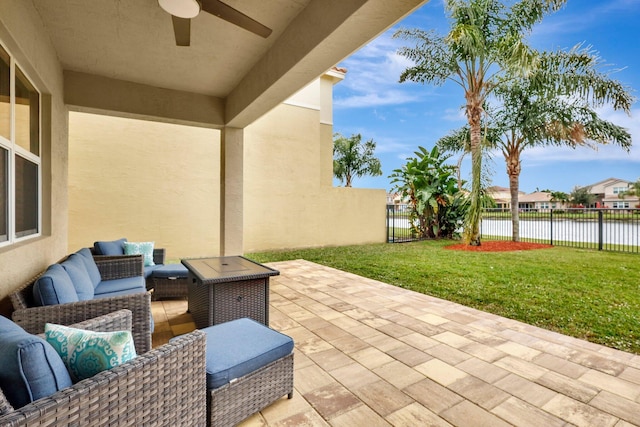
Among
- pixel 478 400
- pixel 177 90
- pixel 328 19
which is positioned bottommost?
pixel 478 400

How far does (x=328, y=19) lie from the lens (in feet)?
8.94

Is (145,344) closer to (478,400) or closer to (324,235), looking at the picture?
(478,400)

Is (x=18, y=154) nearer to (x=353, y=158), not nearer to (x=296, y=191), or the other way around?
(x=296, y=191)

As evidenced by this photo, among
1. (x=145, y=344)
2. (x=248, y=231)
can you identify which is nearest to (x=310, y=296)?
(x=145, y=344)

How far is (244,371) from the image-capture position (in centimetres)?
181

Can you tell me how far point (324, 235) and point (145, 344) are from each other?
824 cm

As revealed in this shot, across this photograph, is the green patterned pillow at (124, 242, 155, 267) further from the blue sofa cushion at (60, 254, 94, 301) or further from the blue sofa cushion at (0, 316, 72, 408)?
the blue sofa cushion at (0, 316, 72, 408)

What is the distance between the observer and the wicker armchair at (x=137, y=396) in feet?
3.19

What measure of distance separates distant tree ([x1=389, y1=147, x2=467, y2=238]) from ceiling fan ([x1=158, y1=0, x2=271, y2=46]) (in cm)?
969

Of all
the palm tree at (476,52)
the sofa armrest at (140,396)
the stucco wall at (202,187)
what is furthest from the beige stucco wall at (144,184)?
the palm tree at (476,52)

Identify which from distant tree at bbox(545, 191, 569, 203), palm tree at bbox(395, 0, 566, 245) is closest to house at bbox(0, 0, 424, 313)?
palm tree at bbox(395, 0, 566, 245)

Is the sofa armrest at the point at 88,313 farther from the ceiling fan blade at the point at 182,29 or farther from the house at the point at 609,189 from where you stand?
the house at the point at 609,189

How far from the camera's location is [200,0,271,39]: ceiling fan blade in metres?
2.42

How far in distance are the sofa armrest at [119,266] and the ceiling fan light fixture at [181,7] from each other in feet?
9.55
